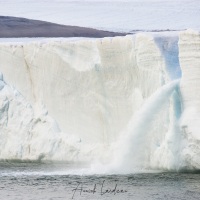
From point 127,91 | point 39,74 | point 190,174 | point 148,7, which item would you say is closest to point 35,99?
point 39,74

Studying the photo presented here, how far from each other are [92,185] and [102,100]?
319 cm

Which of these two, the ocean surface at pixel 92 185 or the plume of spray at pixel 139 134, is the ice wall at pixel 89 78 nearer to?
the plume of spray at pixel 139 134

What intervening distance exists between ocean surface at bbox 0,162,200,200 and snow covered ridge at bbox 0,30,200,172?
2.07ft

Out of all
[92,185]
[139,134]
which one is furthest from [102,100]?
[92,185]

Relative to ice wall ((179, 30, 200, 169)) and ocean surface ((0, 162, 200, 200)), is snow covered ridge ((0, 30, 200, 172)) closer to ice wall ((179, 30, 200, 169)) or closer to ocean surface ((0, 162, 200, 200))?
ice wall ((179, 30, 200, 169))

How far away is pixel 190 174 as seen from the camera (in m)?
23.9

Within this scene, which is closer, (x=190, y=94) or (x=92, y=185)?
(x=92, y=185)

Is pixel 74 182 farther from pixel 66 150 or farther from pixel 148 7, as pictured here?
pixel 148 7

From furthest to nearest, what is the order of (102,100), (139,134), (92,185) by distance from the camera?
(102,100) → (139,134) → (92,185)

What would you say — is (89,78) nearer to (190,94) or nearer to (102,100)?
(102,100)

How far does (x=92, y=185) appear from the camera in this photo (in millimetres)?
23375

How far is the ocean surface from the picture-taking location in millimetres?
22391

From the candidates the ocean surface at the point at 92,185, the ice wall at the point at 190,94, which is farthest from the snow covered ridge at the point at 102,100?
the ocean surface at the point at 92,185

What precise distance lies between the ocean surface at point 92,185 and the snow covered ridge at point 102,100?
631 millimetres
